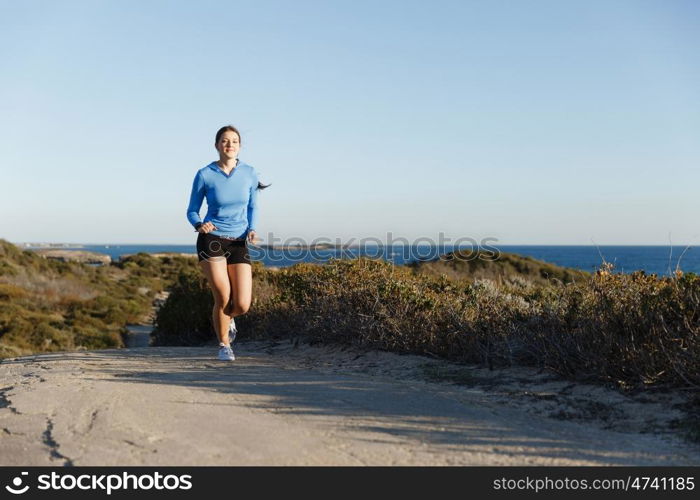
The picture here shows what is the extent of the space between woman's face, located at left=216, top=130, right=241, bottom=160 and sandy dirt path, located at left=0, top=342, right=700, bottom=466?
215 centimetres

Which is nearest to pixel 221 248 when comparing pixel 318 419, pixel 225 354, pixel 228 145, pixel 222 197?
pixel 222 197

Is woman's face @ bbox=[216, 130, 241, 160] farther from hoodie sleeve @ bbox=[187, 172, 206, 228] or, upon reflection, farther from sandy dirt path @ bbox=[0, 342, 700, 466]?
sandy dirt path @ bbox=[0, 342, 700, 466]

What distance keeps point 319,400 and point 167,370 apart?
2.20 m

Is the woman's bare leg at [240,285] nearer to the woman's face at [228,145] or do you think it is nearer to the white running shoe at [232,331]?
the white running shoe at [232,331]

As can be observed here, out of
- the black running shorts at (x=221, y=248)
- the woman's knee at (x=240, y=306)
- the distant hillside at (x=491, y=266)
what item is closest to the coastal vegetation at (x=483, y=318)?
the woman's knee at (x=240, y=306)

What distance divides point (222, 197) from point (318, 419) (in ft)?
10.3

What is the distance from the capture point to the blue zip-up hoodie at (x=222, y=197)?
6793 mm

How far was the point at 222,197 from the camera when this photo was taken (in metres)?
6.80

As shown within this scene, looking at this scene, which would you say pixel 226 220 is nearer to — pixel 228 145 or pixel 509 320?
pixel 228 145

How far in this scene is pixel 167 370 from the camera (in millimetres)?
6488

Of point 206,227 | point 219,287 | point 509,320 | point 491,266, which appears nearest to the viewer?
point 206,227
